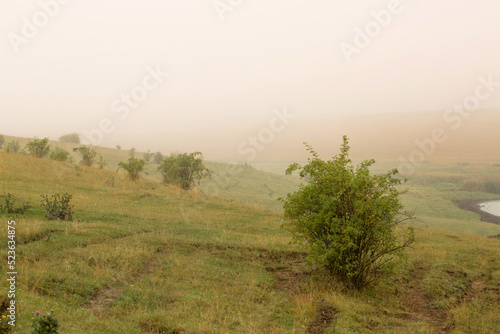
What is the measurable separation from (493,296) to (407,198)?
148 ft

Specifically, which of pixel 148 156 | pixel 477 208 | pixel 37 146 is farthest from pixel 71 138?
pixel 477 208

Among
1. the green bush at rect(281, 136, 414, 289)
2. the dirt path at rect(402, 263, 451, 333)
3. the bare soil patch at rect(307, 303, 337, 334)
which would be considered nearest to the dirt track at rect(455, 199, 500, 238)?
the dirt path at rect(402, 263, 451, 333)

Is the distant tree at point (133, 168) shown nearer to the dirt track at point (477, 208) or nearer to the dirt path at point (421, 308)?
the dirt path at point (421, 308)

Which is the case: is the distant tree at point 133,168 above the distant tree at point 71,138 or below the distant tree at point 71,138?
below

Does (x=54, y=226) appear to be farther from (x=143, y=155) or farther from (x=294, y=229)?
(x=143, y=155)

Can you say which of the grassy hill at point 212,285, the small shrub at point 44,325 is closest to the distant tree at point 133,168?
the grassy hill at point 212,285

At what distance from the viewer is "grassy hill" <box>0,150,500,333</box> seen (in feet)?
21.5

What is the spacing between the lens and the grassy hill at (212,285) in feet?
21.5

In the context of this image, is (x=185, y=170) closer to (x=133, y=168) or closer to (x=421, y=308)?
(x=133, y=168)

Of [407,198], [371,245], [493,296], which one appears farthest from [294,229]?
[407,198]

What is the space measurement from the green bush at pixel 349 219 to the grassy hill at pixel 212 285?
752 mm

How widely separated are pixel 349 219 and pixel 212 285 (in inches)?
173

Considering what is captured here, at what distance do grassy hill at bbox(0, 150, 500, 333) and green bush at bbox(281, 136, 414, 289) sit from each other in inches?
29.6

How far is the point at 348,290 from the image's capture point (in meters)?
9.21
